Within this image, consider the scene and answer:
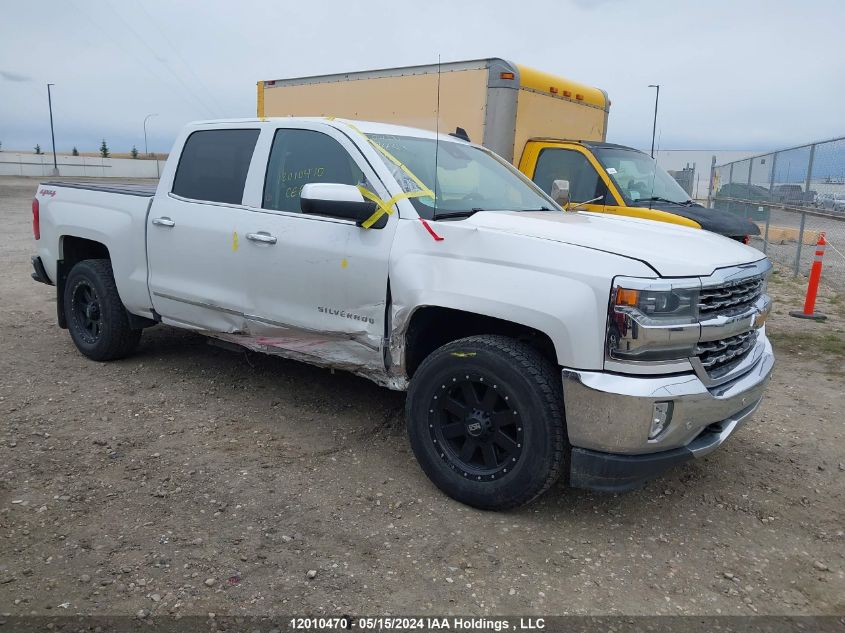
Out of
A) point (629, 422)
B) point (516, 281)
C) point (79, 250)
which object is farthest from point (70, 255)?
point (629, 422)

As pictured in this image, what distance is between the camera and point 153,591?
109 inches

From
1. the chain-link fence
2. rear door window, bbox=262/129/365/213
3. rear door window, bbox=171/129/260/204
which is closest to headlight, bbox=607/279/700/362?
rear door window, bbox=262/129/365/213

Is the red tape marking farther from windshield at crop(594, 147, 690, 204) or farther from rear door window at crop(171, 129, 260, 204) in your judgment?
windshield at crop(594, 147, 690, 204)

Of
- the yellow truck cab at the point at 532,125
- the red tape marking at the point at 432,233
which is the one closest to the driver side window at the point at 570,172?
the yellow truck cab at the point at 532,125

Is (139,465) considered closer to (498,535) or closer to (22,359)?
(498,535)

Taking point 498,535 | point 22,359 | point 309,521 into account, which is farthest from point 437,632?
point 22,359

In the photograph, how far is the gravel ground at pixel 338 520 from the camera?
2842mm

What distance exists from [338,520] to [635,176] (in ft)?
20.0

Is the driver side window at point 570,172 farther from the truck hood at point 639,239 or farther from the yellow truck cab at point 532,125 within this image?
the truck hood at point 639,239

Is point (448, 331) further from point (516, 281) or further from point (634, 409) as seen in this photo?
point (634, 409)

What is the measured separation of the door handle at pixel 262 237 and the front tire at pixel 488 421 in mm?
1309

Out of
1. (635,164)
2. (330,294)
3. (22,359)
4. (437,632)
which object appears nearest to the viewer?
(437,632)

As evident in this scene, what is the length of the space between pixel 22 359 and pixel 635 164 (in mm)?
6666

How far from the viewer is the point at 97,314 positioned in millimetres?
5609
